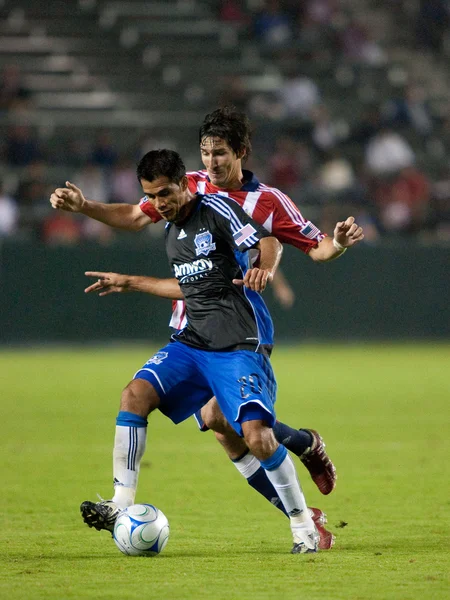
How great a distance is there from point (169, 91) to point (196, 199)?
1891cm

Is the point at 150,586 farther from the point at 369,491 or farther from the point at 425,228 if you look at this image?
the point at 425,228

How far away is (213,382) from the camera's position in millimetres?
6188

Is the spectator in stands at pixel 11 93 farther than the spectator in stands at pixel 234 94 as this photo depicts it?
No

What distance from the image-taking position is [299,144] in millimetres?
23453

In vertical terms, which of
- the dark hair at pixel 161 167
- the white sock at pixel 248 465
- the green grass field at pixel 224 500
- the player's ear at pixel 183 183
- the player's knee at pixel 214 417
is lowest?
the green grass field at pixel 224 500

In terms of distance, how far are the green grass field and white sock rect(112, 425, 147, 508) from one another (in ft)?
1.03

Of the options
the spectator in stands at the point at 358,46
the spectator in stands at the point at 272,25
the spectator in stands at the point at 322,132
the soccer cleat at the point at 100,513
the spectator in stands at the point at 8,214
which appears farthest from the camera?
the spectator in stands at the point at 358,46

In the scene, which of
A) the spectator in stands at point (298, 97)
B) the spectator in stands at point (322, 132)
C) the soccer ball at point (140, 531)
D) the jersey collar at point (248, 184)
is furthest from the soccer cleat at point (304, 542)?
the spectator in stands at point (298, 97)

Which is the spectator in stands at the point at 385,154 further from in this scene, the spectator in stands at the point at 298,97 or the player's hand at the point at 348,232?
the player's hand at the point at 348,232

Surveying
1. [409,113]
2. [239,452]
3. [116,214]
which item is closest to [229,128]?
[116,214]

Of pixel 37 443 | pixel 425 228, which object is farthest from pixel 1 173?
pixel 37 443

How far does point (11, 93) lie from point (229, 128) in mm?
16612

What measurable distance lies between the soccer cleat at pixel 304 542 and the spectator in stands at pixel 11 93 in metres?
17.5

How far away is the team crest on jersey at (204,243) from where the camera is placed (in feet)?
20.6
